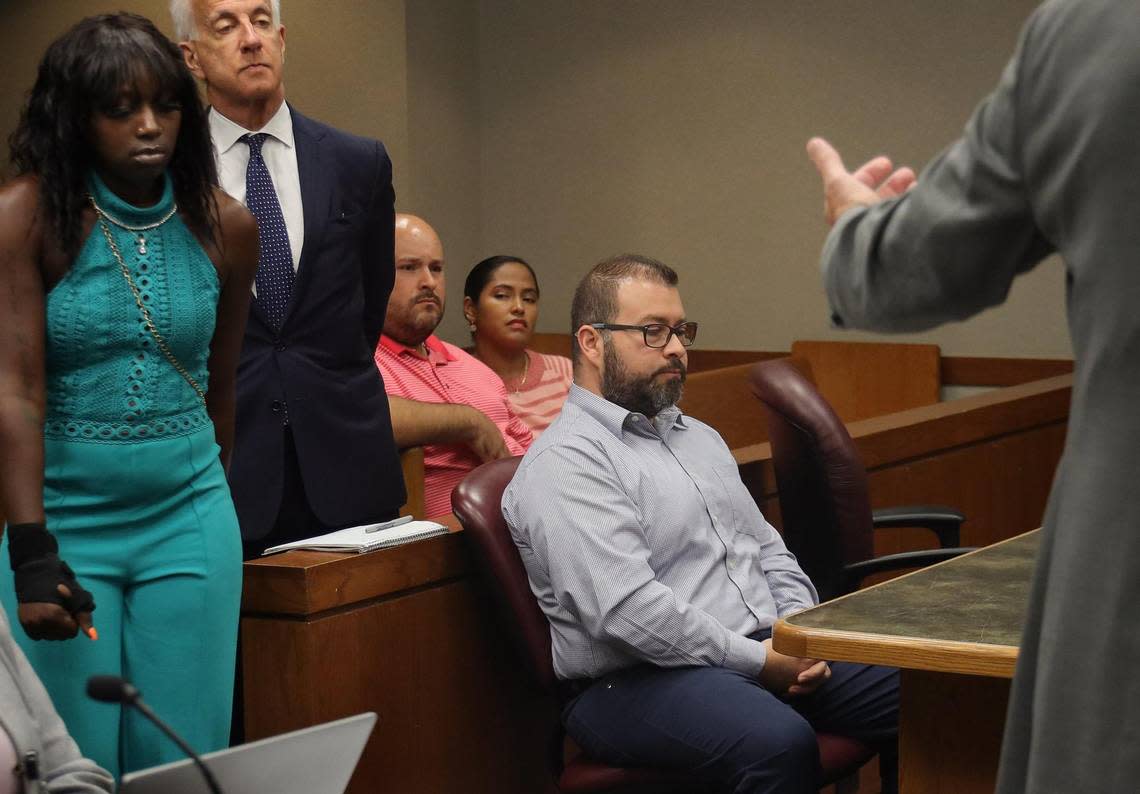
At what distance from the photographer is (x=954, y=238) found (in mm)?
987

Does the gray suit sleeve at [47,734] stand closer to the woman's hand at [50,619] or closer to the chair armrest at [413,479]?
the woman's hand at [50,619]

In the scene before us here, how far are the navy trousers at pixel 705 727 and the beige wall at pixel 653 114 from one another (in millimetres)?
4246

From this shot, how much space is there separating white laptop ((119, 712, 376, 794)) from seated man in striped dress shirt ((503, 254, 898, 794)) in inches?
39.9

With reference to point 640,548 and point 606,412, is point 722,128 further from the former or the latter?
point 640,548

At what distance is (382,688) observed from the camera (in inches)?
95.1

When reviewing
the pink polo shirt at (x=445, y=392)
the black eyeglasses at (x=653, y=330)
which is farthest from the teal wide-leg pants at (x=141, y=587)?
the pink polo shirt at (x=445, y=392)

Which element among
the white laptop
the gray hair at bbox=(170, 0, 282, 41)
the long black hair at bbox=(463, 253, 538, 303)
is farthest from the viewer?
the long black hair at bbox=(463, 253, 538, 303)

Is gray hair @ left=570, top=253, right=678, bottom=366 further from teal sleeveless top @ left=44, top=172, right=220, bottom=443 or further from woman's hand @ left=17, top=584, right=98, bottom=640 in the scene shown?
woman's hand @ left=17, top=584, right=98, bottom=640

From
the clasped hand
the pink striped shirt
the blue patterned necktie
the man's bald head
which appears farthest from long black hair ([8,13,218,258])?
the pink striped shirt

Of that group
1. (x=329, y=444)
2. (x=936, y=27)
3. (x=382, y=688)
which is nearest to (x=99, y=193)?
(x=329, y=444)

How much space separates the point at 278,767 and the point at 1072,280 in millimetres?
759

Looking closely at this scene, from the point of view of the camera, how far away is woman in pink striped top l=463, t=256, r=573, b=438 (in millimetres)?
4367

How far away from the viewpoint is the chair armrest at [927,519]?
10.9 ft

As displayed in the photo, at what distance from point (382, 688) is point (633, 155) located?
5.06 m
